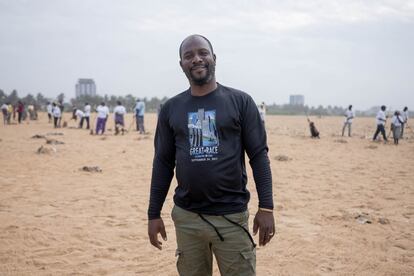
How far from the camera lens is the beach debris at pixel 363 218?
518cm

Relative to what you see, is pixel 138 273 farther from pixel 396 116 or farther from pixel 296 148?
pixel 396 116

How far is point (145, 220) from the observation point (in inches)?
205

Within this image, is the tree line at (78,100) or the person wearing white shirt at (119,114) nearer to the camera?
the person wearing white shirt at (119,114)

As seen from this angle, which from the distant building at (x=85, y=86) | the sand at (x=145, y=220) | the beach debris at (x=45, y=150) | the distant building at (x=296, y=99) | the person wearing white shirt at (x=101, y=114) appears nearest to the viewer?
the sand at (x=145, y=220)

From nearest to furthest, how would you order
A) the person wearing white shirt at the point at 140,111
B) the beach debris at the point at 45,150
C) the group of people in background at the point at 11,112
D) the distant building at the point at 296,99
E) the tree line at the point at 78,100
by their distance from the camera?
1. the beach debris at the point at 45,150
2. the person wearing white shirt at the point at 140,111
3. the group of people in background at the point at 11,112
4. the tree line at the point at 78,100
5. the distant building at the point at 296,99

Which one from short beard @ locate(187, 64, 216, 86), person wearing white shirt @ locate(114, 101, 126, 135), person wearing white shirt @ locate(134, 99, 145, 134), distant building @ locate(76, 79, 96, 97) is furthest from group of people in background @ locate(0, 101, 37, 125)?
distant building @ locate(76, 79, 96, 97)

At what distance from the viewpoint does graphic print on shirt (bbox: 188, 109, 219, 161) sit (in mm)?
2129

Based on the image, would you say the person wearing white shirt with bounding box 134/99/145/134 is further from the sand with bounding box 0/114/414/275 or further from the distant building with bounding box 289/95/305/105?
the distant building with bounding box 289/95/305/105

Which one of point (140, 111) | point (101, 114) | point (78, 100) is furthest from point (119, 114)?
point (78, 100)

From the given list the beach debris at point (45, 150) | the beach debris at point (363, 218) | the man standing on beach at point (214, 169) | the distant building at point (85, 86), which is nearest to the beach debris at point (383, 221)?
the beach debris at point (363, 218)

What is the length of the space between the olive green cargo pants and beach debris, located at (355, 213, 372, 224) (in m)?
3.58

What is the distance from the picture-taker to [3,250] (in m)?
4.07

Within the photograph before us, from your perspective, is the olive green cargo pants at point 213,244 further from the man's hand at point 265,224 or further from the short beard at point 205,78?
the short beard at point 205,78

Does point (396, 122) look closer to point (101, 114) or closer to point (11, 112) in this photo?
point (101, 114)
